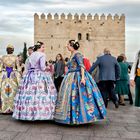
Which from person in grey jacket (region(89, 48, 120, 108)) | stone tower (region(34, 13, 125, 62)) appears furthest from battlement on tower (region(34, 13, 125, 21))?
person in grey jacket (region(89, 48, 120, 108))

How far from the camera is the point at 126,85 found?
460 inches

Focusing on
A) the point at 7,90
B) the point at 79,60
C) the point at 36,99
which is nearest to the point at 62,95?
the point at 36,99

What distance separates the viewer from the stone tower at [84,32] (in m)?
60.5

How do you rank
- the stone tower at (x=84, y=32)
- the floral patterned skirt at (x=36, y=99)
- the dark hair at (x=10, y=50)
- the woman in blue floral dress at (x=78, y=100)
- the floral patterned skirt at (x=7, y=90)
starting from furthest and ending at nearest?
the stone tower at (x=84, y=32), the dark hair at (x=10, y=50), the floral patterned skirt at (x=7, y=90), the floral patterned skirt at (x=36, y=99), the woman in blue floral dress at (x=78, y=100)

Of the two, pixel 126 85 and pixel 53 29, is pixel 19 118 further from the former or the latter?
pixel 53 29

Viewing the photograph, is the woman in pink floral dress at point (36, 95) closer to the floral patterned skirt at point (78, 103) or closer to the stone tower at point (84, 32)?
Result: the floral patterned skirt at point (78, 103)

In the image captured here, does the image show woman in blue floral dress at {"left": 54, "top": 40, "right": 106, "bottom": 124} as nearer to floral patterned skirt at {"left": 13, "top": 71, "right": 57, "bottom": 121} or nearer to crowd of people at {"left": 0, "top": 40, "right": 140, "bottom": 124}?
crowd of people at {"left": 0, "top": 40, "right": 140, "bottom": 124}

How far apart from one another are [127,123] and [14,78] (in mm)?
2580

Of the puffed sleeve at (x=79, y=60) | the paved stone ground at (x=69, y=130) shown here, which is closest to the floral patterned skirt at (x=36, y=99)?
the paved stone ground at (x=69, y=130)

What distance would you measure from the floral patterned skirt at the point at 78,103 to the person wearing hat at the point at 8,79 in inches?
67.6

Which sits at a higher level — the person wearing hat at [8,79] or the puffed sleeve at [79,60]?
the puffed sleeve at [79,60]

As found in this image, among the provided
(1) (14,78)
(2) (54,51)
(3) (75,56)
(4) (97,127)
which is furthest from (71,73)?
(2) (54,51)

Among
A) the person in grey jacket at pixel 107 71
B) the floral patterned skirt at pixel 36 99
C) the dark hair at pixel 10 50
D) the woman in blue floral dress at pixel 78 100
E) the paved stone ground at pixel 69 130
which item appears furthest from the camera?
the person in grey jacket at pixel 107 71

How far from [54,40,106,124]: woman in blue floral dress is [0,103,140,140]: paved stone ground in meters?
0.17
